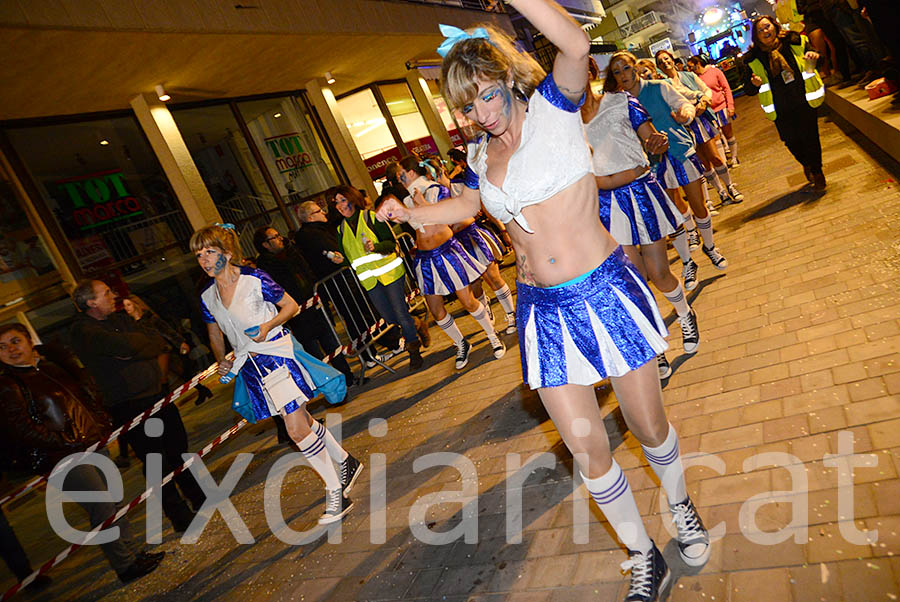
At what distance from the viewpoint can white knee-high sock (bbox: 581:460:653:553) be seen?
246cm

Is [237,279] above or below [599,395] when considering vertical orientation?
above

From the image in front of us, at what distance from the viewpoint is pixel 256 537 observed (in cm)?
472

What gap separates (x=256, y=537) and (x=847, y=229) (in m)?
6.02

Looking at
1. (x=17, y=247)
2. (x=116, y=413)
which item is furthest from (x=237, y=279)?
(x=17, y=247)

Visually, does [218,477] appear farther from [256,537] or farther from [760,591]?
[760,591]

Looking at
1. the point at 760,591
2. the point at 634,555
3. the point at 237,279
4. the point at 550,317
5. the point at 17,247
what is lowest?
the point at 760,591

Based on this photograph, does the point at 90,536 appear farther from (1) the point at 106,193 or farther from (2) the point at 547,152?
(1) the point at 106,193

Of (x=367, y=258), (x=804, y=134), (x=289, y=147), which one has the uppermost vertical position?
(x=289, y=147)

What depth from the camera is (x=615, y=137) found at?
167 inches

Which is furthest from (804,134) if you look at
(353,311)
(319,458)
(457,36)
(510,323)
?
(319,458)

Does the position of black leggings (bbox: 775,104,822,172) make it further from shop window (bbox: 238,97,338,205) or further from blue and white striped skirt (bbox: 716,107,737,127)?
shop window (bbox: 238,97,338,205)

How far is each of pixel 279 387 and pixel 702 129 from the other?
642 centimetres

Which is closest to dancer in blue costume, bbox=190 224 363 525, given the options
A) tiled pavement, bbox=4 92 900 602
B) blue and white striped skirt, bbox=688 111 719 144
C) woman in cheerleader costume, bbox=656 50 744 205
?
tiled pavement, bbox=4 92 900 602

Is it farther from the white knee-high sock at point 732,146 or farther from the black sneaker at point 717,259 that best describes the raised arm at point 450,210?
the white knee-high sock at point 732,146
